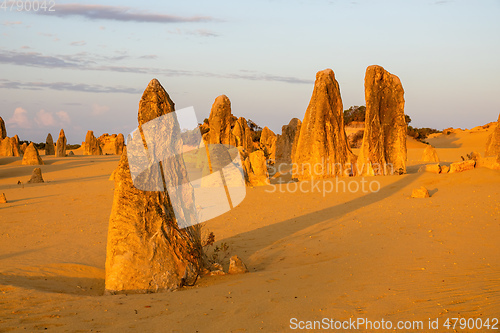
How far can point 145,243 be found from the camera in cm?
558

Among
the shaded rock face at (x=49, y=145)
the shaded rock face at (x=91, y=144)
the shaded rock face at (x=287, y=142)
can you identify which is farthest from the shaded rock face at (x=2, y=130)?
the shaded rock face at (x=287, y=142)

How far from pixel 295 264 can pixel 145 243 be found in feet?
7.63

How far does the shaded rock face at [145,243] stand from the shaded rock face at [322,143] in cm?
1073

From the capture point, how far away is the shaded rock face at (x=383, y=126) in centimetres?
1623

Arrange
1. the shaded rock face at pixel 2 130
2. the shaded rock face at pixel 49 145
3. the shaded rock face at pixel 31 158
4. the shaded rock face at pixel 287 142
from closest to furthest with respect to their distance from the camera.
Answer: the shaded rock face at pixel 31 158 < the shaded rock face at pixel 287 142 < the shaded rock face at pixel 2 130 < the shaded rock face at pixel 49 145

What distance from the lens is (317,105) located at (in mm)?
16625

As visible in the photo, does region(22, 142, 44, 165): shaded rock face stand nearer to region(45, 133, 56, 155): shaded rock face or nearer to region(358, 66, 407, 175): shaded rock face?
region(45, 133, 56, 155): shaded rock face

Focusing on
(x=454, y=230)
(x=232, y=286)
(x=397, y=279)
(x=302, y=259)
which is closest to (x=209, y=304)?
(x=232, y=286)

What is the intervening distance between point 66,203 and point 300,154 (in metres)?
8.21

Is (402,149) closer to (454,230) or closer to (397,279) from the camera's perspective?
(454,230)

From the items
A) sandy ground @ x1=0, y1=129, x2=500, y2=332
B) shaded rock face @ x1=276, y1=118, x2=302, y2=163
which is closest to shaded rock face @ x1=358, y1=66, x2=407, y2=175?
sandy ground @ x1=0, y1=129, x2=500, y2=332

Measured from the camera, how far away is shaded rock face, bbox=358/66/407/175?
16234mm

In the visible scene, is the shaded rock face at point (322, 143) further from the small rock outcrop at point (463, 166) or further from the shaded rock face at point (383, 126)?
the small rock outcrop at point (463, 166)

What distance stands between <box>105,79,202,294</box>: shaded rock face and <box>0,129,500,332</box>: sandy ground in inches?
14.4
